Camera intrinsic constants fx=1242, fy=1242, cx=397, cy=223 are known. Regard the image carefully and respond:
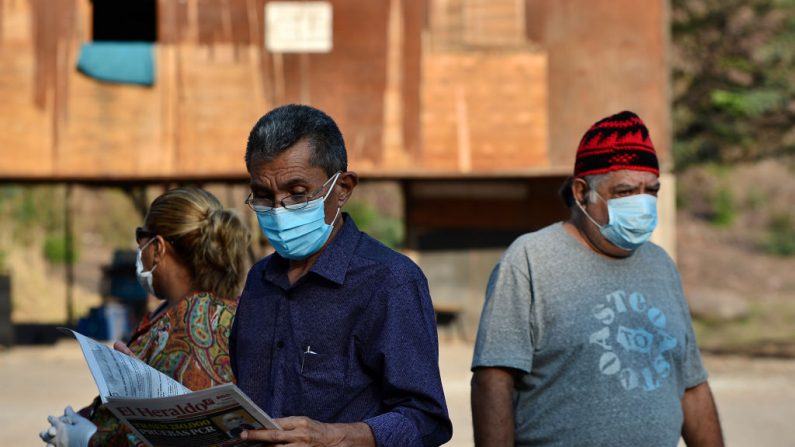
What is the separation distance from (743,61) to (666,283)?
57.4 feet

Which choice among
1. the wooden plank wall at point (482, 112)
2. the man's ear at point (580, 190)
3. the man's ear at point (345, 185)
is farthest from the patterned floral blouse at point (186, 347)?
the wooden plank wall at point (482, 112)

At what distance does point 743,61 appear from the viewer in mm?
20297

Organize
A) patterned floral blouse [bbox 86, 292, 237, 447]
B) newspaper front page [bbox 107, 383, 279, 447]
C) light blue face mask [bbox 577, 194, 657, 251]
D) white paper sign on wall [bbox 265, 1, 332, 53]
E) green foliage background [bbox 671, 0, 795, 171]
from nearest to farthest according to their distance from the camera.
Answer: newspaper front page [bbox 107, 383, 279, 447], patterned floral blouse [bbox 86, 292, 237, 447], light blue face mask [bbox 577, 194, 657, 251], white paper sign on wall [bbox 265, 1, 332, 53], green foliage background [bbox 671, 0, 795, 171]

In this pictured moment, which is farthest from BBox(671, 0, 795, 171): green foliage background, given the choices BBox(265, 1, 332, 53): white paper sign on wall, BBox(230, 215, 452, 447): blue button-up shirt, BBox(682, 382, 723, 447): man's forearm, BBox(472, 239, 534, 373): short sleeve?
BBox(230, 215, 452, 447): blue button-up shirt

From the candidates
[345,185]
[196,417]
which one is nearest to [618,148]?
[345,185]

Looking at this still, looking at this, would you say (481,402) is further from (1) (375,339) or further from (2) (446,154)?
(2) (446,154)

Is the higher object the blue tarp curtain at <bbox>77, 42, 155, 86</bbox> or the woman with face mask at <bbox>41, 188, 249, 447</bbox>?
the blue tarp curtain at <bbox>77, 42, 155, 86</bbox>

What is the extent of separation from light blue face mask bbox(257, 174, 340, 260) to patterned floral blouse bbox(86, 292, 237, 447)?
710mm

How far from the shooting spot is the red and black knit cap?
3670 mm

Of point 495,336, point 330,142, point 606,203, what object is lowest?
point 495,336

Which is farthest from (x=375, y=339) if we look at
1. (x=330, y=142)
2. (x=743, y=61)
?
(x=743, y=61)

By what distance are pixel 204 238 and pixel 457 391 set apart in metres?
10.7

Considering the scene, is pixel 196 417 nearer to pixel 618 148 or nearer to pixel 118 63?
pixel 618 148

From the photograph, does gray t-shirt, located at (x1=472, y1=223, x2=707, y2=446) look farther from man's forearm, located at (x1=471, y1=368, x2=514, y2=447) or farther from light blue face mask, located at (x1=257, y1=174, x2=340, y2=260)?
light blue face mask, located at (x1=257, y1=174, x2=340, y2=260)
